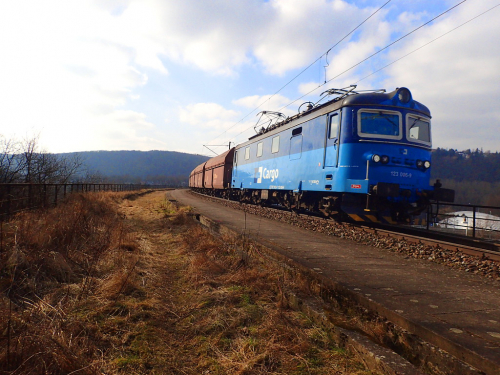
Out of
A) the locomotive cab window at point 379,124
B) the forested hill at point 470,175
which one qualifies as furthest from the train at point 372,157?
the forested hill at point 470,175

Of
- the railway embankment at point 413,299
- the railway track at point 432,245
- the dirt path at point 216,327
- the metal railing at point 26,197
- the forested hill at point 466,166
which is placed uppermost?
the forested hill at point 466,166

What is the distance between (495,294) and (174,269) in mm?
4726

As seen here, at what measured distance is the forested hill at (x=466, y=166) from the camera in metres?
61.7

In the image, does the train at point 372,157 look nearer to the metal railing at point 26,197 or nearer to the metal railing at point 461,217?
the metal railing at point 461,217

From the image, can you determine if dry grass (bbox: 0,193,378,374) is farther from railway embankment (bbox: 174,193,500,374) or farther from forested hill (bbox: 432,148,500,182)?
forested hill (bbox: 432,148,500,182)

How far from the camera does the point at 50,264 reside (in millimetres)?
4535

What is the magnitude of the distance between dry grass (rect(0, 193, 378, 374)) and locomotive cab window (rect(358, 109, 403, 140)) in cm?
509

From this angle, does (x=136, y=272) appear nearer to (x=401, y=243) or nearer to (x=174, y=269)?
(x=174, y=269)

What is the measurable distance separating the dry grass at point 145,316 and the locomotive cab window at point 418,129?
246 inches

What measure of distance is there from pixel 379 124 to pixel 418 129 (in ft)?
4.69

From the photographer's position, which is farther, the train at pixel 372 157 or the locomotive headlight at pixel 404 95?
the locomotive headlight at pixel 404 95

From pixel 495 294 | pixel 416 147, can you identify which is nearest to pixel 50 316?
pixel 495 294

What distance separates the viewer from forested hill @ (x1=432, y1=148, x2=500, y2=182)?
61.7m

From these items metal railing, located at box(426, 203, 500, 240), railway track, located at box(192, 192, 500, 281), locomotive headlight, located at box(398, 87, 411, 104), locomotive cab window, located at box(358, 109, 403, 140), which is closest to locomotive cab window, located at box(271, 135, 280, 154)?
railway track, located at box(192, 192, 500, 281)
